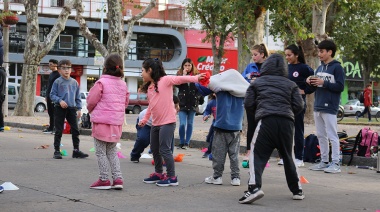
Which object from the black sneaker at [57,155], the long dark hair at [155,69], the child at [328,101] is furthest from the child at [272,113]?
the black sneaker at [57,155]

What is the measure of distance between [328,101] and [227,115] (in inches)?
110

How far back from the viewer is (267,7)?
59.1ft

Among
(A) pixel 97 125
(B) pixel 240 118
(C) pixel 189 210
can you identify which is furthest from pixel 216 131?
(C) pixel 189 210

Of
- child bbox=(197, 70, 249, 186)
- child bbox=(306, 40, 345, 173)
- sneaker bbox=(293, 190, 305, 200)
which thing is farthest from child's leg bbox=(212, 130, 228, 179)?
child bbox=(306, 40, 345, 173)

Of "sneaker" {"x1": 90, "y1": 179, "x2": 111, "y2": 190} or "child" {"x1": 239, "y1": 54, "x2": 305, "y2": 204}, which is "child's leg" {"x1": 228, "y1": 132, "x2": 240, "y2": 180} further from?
"sneaker" {"x1": 90, "y1": 179, "x2": 111, "y2": 190}

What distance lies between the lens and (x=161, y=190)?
29.1 feet

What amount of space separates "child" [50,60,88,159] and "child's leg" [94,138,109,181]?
3581 millimetres

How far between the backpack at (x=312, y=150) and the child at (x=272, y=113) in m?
4.80

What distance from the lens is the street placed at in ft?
25.2

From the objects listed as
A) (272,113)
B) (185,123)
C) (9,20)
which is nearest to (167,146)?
(272,113)

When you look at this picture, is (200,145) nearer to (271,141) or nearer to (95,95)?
(95,95)

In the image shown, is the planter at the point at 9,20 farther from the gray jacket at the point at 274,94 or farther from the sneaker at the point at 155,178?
Result: the gray jacket at the point at 274,94

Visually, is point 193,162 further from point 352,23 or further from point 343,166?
point 352,23

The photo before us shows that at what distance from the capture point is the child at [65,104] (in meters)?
12.5
